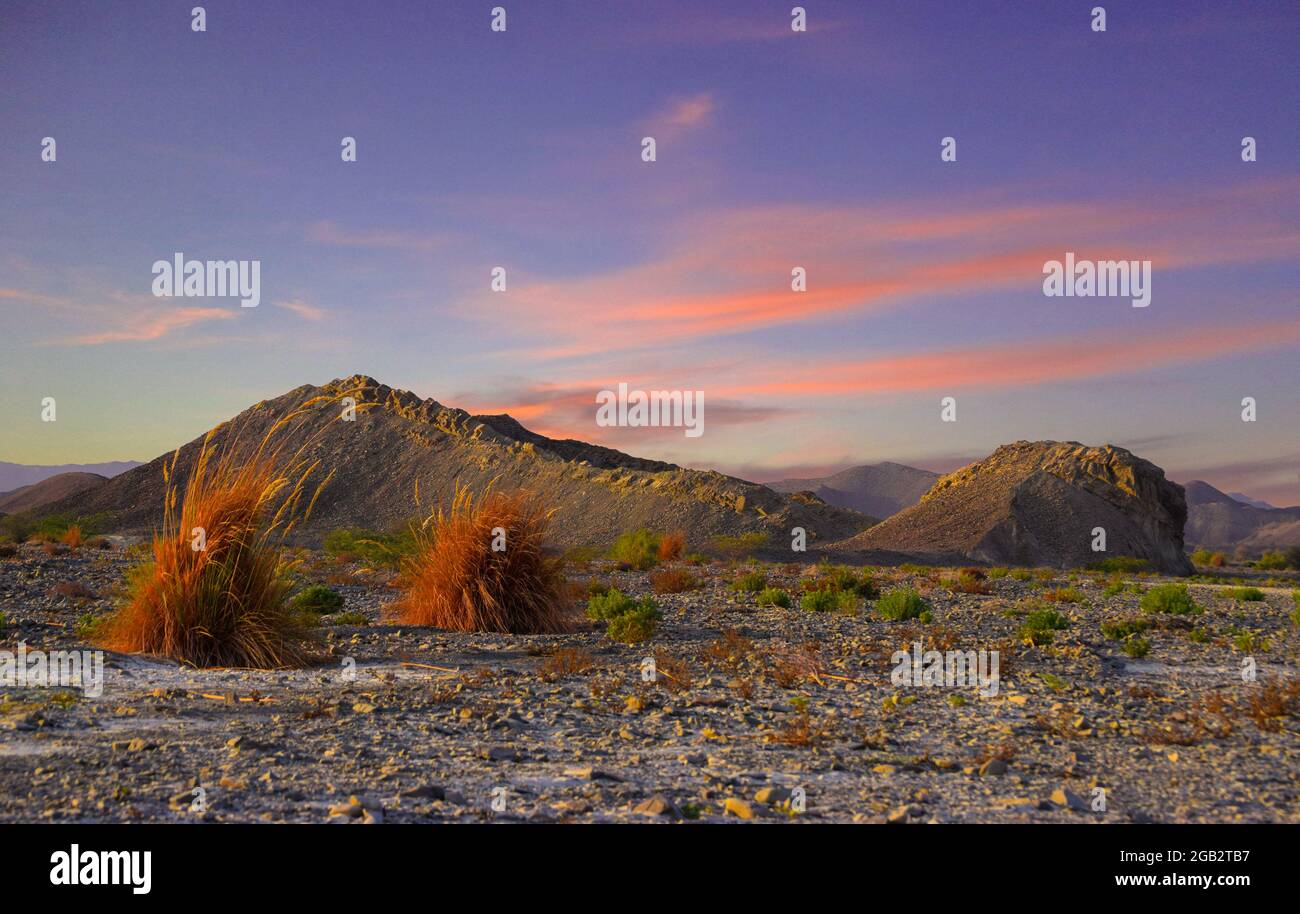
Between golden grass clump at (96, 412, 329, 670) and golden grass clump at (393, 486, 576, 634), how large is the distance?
2.57m

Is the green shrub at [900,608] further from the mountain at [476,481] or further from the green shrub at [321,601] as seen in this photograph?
the mountain at [476,481]

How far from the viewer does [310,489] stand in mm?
62219

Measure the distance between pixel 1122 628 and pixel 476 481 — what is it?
1873 inches

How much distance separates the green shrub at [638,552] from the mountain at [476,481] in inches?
420

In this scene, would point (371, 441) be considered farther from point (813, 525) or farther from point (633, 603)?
point (633, 603)

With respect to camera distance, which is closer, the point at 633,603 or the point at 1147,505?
the point at 633,603

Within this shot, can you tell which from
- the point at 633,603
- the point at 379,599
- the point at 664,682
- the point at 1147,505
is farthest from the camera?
the point at 1147,505

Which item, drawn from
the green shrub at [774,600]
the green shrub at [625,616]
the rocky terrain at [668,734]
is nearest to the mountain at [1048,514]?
the green shrub at [774,600]

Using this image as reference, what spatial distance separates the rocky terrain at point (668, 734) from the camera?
15.3 feet

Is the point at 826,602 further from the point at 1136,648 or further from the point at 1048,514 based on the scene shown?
the point at 1048,514

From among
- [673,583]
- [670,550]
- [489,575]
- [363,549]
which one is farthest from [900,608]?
[670,550]
